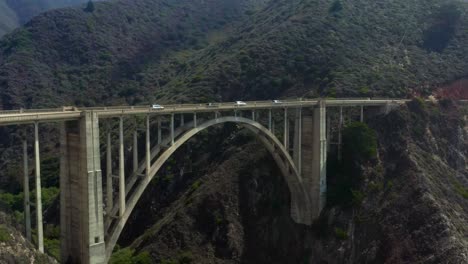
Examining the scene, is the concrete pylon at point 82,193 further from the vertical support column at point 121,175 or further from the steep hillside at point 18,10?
the steep hillside at point 18,10

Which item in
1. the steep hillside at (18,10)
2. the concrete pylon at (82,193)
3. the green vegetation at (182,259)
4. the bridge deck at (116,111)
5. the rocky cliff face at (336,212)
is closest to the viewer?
the bridge deck at (116,111)

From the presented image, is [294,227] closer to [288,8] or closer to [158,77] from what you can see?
[158,77]

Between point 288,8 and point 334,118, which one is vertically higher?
point 288,8

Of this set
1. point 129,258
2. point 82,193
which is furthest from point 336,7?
point 82,193

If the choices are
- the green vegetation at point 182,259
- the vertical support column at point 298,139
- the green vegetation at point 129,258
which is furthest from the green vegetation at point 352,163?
the green vegetation at point 129,258

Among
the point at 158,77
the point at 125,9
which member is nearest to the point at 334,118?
the point at 158,77

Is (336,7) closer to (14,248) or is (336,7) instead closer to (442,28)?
(442,28)

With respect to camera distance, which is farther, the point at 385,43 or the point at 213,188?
the point at 385,43
